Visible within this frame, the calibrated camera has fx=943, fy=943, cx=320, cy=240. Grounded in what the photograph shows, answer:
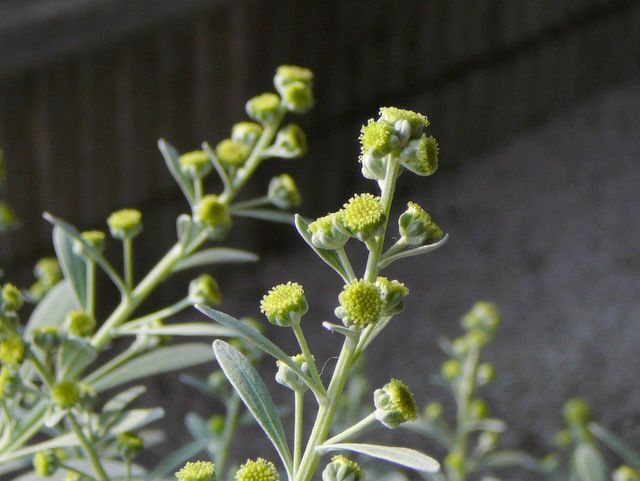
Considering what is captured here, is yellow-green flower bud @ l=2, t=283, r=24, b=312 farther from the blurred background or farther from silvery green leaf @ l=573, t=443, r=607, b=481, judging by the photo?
the blurred background

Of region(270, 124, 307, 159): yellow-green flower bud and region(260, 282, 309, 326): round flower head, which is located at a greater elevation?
region(260, 282, 309, 326): round flower head

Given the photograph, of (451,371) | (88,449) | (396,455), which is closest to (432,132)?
(451,371)

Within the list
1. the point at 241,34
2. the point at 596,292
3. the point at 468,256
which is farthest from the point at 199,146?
the point at 596,292

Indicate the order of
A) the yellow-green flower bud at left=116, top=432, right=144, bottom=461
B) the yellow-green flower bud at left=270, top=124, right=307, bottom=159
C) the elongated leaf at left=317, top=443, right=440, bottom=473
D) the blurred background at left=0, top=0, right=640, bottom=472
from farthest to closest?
the blurred background at left=0, top=0, right=640, bottom=472
the yellow-green flower bud at left=270, top=124, right=307, bottom=159
the yellow-green flower bud at left=116, top=432, right=144, bottom=461
the elongated leaf at left=317, top=443, right=440, bottom=473

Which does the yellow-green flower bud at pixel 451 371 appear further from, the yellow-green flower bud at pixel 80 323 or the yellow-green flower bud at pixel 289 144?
the yellow-green flower bud at pixel 80 323

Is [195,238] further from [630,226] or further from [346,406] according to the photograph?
[630,226]

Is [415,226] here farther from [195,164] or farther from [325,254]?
[195,164]

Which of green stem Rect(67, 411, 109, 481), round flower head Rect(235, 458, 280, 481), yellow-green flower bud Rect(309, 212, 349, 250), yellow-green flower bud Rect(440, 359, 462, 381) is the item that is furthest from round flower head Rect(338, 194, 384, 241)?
yellow-green flower bud Rect(440, 359, 462, 381)
